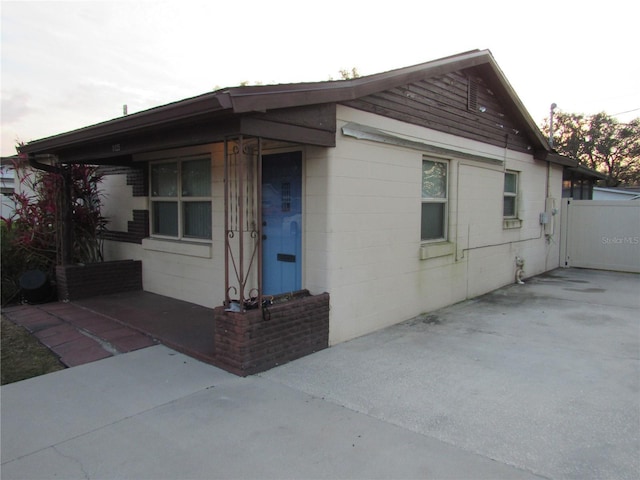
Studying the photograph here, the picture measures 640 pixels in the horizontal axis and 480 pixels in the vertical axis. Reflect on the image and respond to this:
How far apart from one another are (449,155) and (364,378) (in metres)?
4.51

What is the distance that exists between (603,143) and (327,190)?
3696cm

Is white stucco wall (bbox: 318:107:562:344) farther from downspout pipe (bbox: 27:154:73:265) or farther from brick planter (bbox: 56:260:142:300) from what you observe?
downspout pipe (bbox: 27:154:73:265)

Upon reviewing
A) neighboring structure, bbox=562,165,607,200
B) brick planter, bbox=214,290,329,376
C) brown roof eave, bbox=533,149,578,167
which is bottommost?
brick planter, bbox=214,290,329,376

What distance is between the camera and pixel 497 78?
856 cm

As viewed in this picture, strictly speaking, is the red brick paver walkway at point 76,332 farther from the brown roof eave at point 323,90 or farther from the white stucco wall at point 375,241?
the brown roof eave at point 323,90

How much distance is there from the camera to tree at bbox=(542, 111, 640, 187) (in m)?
33.9

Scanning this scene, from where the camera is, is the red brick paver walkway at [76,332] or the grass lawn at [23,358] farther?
the red brick paver walkway at [76,332]

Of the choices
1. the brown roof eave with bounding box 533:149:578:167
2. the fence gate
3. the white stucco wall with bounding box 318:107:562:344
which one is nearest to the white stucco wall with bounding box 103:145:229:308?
the white stucco wall with bounding box 318:107:562:344

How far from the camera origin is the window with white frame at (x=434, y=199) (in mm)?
7223

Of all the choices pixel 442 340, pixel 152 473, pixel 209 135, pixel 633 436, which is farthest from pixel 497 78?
pixel 152 473

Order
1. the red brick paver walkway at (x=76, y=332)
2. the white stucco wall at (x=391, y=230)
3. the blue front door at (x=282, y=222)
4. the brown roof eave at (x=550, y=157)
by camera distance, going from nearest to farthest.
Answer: the red brick paver walkway at (x=76, y=332)
the white stucco wall at (x=391, y=230)
the blue front door at (x=282, y=222)
the brown roof eave at (x=550, y=157)

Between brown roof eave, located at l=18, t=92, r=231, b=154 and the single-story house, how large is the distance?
0.8 inches

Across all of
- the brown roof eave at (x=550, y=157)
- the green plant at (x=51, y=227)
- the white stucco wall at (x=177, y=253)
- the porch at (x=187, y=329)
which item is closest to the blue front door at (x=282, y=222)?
the porch at (x=187, y=329)

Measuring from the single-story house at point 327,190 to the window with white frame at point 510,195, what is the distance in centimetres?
9
